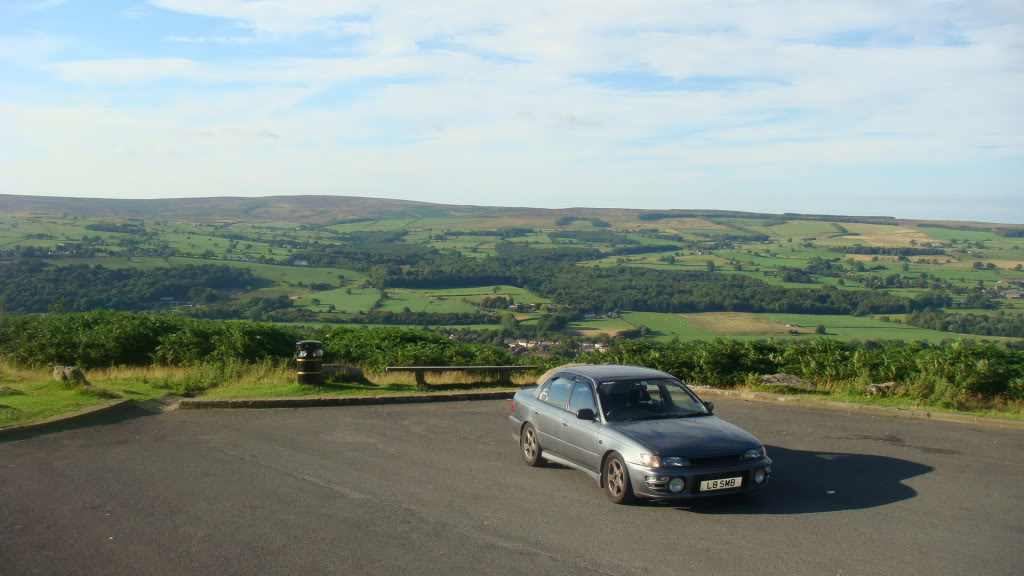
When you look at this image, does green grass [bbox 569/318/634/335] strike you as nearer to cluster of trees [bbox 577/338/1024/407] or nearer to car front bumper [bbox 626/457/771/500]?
cluster of trees [bbox 577/338/1024/407]

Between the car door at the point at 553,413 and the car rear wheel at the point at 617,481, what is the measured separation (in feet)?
3.28

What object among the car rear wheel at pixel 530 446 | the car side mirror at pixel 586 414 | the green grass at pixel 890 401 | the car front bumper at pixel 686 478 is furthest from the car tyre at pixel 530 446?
the green grass at pixel 890 401

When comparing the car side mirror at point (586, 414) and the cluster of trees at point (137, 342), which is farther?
the cluster of trees at point (137, 342)

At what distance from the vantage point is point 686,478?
7836 mm

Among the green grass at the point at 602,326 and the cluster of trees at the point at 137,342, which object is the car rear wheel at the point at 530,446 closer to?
the cluster of trees at the point at 137,342

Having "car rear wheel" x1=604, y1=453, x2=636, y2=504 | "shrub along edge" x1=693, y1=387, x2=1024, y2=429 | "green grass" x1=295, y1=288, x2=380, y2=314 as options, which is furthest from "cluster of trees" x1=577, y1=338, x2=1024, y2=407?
"green grass" x1=295, y1=288, x2=380, y2=314

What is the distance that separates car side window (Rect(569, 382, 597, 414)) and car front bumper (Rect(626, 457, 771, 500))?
4.25ft

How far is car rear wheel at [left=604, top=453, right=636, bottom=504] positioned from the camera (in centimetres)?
815

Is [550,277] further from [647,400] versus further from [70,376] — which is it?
[647,400]

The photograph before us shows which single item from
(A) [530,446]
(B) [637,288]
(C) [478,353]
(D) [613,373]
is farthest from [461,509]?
(B) [637,288]

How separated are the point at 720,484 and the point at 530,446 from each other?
2.91 metres

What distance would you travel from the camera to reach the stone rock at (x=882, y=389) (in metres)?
14.6

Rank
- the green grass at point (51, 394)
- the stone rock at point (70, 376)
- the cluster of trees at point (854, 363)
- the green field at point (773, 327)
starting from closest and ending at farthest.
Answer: the green grass at point (51, 394) < the cluster of trees at point (854, 363) < the stone rock at point (70, 376) < the green field at point (773, 327)

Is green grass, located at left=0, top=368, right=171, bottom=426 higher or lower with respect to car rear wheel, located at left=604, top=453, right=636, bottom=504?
lower
